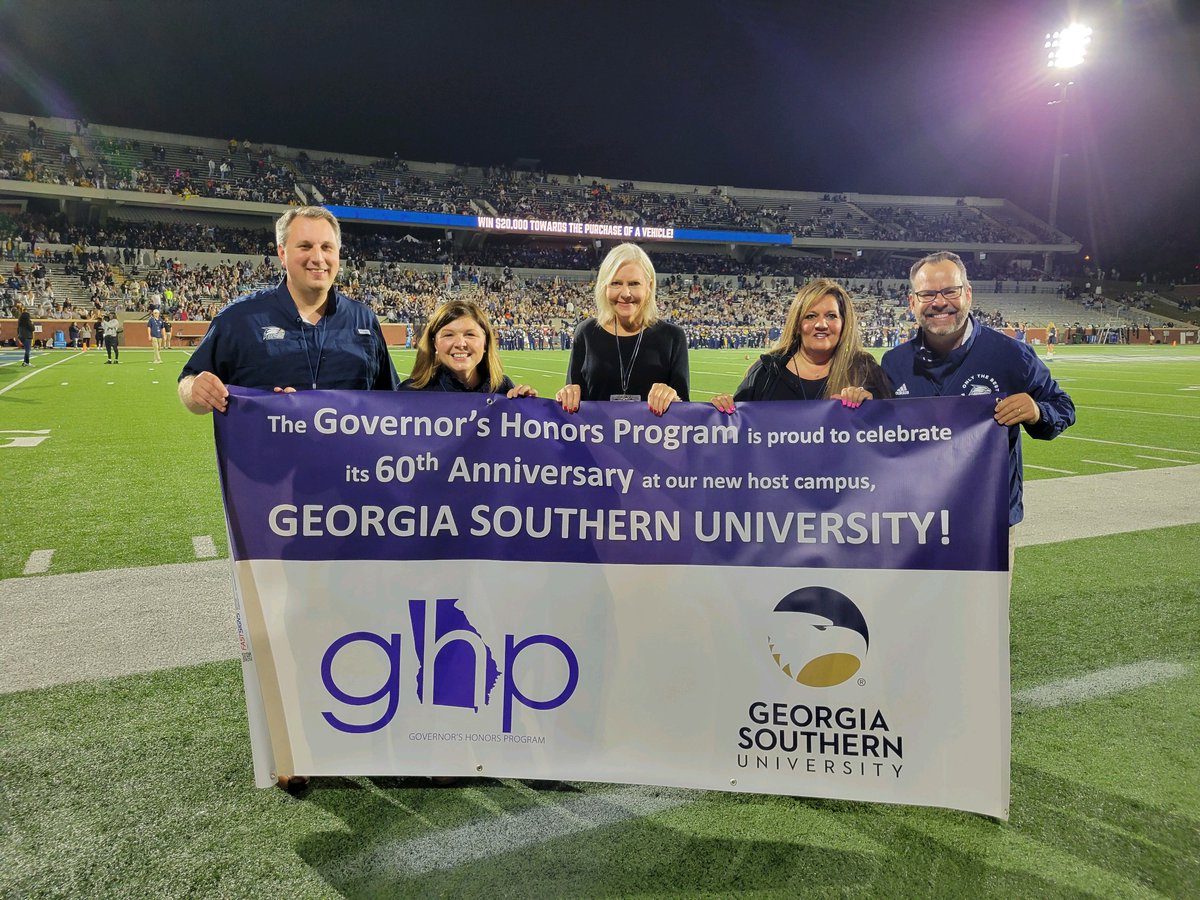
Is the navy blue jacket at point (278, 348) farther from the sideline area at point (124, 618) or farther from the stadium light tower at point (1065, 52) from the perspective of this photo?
the stadium light tower at point (1065, 52)

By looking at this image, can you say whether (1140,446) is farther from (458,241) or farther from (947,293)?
(458,241)

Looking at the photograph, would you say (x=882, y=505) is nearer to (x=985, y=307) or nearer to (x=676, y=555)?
(x=676, y=555)

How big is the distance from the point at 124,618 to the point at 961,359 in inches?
176

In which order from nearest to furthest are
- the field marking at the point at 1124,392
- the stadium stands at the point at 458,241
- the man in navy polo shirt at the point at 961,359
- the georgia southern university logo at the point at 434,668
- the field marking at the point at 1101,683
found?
the georgia southern university logo at the point at 434,668
the man in navy polo shirt at the point at 961,359
the field marking at the point at 1101,683
the field marking at the point at 1124,392
the stadium stands at the point at 458,241

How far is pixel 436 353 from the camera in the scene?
131 inches

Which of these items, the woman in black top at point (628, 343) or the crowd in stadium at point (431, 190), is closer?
the woman in black top at point (628, 343)

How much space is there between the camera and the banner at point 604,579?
8.43 feet

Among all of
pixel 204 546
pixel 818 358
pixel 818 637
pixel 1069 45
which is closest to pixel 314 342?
pixel 818 358

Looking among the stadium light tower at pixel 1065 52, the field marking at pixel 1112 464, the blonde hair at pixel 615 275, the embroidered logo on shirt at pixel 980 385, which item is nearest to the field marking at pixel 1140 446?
the field marking at pixel 1112 464

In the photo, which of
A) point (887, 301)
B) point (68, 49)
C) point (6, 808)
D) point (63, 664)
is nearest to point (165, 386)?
point (63, 664)

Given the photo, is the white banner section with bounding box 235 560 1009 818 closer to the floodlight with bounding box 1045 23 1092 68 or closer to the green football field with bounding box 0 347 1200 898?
the green football field with bounding box 0 347 1200 898

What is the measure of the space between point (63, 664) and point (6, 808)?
1246 mm

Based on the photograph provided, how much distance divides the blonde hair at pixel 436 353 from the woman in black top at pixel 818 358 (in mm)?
1011

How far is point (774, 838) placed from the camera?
2.47 meters
